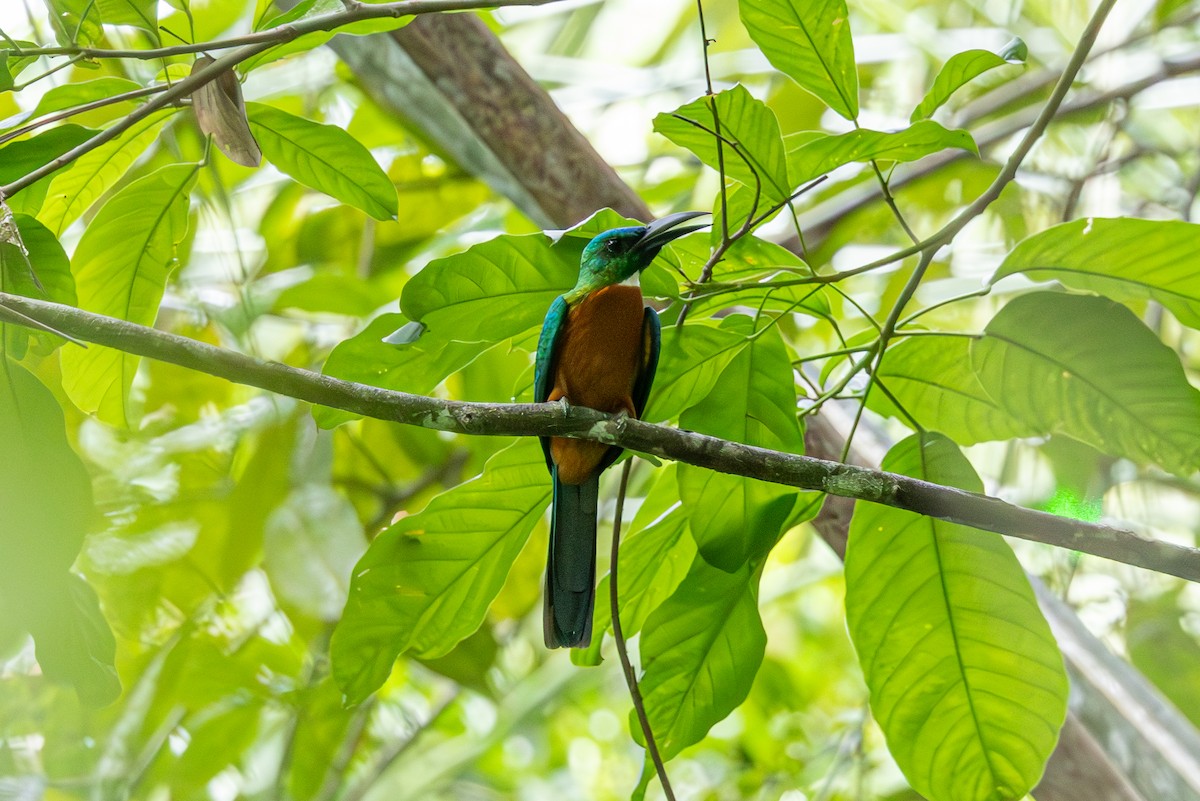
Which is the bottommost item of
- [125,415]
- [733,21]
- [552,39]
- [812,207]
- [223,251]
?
[125,415]

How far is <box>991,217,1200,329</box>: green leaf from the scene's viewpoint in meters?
1.47

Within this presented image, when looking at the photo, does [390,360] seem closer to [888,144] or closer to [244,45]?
[244,45]

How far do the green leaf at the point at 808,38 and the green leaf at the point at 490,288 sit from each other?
467 millimetres

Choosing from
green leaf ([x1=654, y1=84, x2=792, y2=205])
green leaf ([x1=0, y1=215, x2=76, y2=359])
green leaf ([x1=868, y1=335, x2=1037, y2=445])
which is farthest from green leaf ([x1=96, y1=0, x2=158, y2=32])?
green leaf ([x1=868, y1=335, x2=1037, y2=445])

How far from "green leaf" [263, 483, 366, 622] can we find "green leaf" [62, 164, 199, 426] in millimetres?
810

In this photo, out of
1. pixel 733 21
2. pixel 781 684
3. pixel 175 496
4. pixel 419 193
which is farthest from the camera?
pixel 733 21

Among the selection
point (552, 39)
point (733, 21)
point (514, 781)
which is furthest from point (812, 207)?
point (514, 781)

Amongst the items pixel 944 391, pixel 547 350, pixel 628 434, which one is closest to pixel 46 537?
pixel 628 434

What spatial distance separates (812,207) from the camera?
12.0 ft

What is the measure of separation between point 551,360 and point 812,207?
1817mm

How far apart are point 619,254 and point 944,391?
82 cm

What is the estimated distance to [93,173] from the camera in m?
1.81

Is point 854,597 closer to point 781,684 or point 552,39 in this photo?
point 781,684

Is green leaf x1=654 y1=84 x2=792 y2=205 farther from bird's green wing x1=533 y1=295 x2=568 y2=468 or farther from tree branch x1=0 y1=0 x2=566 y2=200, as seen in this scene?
bird's green wing x1=533 y1=295 x2=568 y2=468
